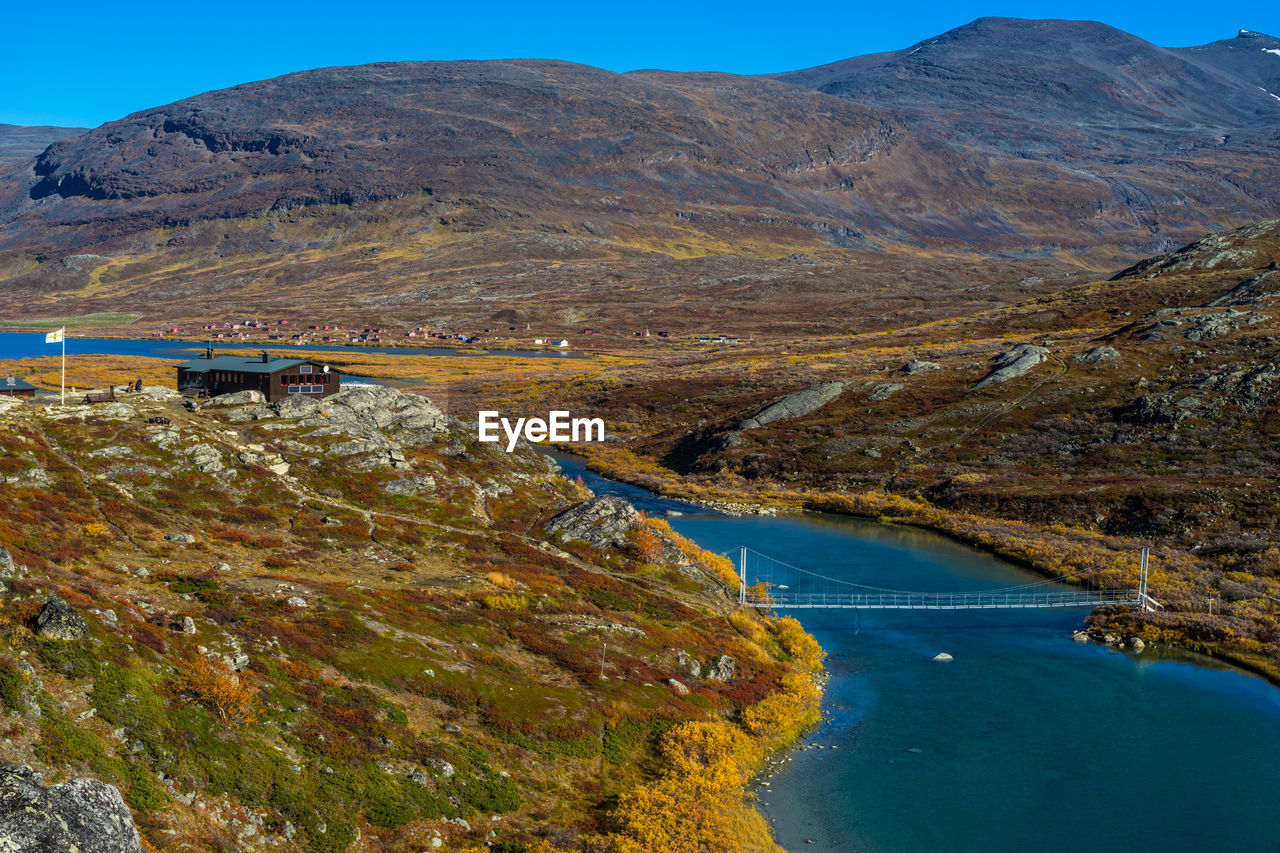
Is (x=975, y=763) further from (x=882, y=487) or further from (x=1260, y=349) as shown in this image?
(x=1260, y=349)

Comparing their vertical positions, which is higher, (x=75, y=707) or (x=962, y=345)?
(x=962, y=345)

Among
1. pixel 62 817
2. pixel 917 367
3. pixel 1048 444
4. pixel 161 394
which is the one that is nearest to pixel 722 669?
pixel 62 817

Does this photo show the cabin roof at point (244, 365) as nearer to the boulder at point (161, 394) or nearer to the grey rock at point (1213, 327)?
the boulder at point (161, 394)

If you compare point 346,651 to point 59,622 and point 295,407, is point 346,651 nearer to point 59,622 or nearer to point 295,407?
point 59,622

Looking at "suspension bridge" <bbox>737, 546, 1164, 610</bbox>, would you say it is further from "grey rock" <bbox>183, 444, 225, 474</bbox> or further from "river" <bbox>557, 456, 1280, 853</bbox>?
"grey rock" <bbox>183, 444, 225, 474</bbox>

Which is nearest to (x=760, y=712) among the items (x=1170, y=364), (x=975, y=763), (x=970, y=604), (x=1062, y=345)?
(x=975, y=763)
